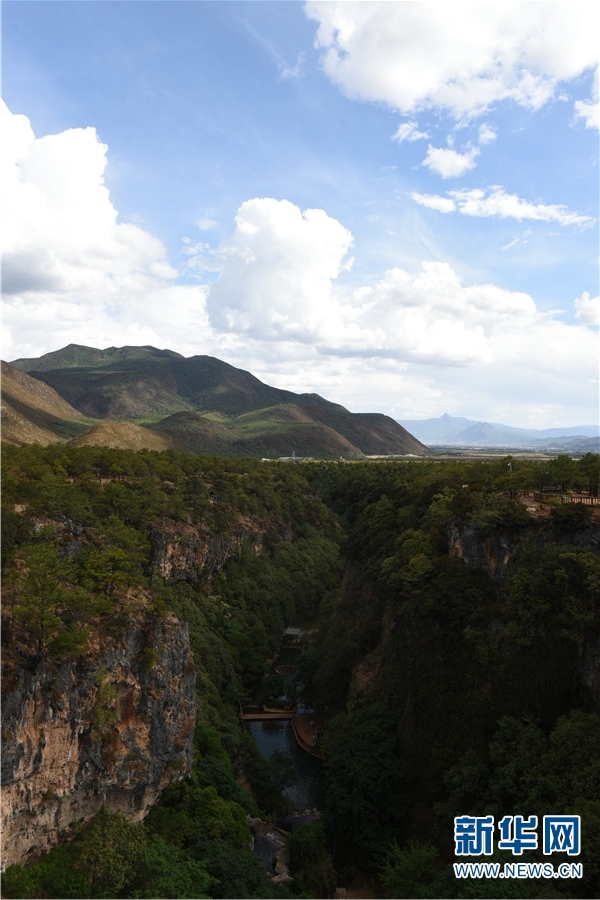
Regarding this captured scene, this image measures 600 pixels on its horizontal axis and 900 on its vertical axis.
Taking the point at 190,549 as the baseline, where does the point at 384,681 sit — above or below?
below

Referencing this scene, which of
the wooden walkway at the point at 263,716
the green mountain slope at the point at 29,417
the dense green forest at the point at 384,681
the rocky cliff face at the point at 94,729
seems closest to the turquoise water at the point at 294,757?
the wooden walkway at the point at 263,716

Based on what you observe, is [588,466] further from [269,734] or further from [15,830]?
[15,830]

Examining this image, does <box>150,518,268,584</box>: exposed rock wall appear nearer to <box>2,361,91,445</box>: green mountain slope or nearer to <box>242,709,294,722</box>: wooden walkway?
<box>242,709,294,722</box>: wooden walkway

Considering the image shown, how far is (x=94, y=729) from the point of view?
26.3 m

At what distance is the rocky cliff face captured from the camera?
76.2 ft

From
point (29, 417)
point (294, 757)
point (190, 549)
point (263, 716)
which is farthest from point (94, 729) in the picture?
point (29, 417)

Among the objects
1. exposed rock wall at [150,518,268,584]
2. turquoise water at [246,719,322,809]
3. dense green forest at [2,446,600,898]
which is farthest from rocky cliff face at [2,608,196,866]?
exposed rock wall at [150,518,268,584]

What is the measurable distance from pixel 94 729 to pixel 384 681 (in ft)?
72.9

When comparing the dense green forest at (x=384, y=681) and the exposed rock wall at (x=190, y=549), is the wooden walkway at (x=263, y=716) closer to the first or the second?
the dense green forest at (x=384, y=681)

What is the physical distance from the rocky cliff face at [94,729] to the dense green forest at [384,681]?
94 centimetres

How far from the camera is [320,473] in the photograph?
392ft

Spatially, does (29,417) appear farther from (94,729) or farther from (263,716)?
(94,729)

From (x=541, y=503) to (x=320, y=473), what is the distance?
3083 inches

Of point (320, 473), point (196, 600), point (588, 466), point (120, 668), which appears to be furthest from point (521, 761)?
point (320, 473)
